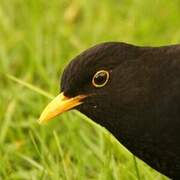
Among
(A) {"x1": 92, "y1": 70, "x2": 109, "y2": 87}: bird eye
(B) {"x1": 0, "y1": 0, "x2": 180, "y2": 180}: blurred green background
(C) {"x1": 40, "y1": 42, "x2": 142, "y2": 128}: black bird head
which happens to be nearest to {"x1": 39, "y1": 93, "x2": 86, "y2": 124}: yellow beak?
(C) {"x1": 40, "y1": 42, "x2": 142, "y2": 128}: black bird head

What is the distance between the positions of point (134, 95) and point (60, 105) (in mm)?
413


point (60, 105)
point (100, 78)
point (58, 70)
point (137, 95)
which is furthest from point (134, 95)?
point (58, 70)

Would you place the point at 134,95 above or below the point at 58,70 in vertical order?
above

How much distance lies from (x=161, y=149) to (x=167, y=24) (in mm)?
3029

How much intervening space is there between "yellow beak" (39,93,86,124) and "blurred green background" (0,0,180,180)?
29 centimetres

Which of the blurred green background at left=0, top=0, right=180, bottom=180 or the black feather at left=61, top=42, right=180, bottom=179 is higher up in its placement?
the black feather at left=61, top=42, right=180, bottom=179

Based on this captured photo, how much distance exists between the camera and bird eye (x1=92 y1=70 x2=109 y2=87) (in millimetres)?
6012

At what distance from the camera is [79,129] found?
7.20 m

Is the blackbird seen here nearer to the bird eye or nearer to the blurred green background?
the bird eye

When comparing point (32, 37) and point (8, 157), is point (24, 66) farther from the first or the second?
point (8, 157)

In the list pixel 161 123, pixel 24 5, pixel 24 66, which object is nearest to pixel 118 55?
pixel 161 123

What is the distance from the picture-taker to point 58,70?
8367 mm

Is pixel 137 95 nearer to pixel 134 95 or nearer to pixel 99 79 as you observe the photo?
pixel 134 95

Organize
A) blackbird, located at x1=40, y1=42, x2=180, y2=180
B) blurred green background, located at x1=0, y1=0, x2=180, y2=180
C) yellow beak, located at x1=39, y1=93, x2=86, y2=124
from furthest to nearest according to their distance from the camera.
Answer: blurred green background, located at x1=0, y1=0, x2=180, y2=180 → yellow beak, located at x1=39, y1=93, x2=86, y2=124 → blackbird, located at x1=40, y1=42, x2=180, y2=180
